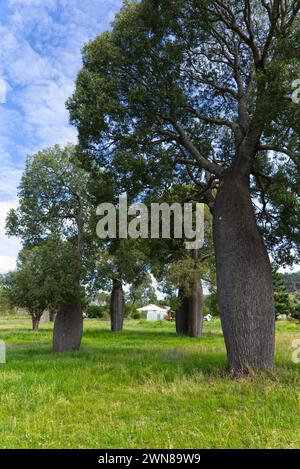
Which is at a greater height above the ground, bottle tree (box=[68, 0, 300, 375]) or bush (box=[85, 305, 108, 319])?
bottle tree (box=[68, 0, 300, 375])

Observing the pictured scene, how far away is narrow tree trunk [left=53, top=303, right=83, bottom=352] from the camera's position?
12492mm

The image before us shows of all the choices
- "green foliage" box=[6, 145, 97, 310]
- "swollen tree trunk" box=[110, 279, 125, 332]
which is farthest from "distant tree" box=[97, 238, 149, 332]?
"swollen tree trunk" box=[110, 279, 125, 332]

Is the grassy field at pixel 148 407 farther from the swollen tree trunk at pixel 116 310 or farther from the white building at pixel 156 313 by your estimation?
the white building at pixel 156 313

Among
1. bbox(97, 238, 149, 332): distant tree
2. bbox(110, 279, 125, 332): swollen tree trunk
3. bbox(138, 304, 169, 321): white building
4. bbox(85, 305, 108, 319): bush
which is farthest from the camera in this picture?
bbox(138, 304, 169, 321): white building

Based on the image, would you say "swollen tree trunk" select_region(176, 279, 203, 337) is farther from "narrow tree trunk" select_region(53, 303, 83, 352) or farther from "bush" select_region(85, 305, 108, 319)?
"bush" select_region(85, 305, 108, 319)

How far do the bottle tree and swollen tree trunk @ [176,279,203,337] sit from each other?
10.2 m

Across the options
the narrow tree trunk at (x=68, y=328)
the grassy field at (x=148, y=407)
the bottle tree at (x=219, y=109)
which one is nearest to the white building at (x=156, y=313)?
the narrow tree trunk at (x=68, y=328)

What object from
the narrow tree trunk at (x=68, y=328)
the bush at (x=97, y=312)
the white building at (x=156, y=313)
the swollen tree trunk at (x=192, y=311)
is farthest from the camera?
the white building at (x=156, y=313)

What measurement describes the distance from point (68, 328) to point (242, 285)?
22.9 feet

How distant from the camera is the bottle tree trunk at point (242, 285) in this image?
7.28 m

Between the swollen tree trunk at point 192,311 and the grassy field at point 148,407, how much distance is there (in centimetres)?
1204

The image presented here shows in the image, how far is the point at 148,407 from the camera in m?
5.44

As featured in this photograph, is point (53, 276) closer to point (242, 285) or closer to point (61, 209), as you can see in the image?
point (61, 209)
